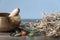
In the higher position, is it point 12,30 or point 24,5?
point 24,5

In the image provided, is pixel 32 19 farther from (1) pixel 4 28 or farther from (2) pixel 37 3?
(1) pixel 4 28

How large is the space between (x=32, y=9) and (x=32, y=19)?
113 millimetres

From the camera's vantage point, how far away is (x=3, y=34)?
3.62ft

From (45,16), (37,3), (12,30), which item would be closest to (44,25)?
(45,16)

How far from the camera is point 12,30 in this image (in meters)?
1.13

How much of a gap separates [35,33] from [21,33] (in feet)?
0.27

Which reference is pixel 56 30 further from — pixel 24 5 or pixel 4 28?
pixel 24 5

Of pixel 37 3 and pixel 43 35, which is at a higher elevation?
pixel 37 3

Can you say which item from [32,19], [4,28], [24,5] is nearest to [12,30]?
[4,28]

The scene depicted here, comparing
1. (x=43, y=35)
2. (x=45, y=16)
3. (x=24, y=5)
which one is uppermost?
(x=24, y=5)

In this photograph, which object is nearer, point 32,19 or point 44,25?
point 44,25

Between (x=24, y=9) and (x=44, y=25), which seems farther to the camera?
(x=24, y=9)

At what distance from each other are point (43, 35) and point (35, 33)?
51 mm

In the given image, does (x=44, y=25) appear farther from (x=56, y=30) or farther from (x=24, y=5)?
(x=24, y=5)
